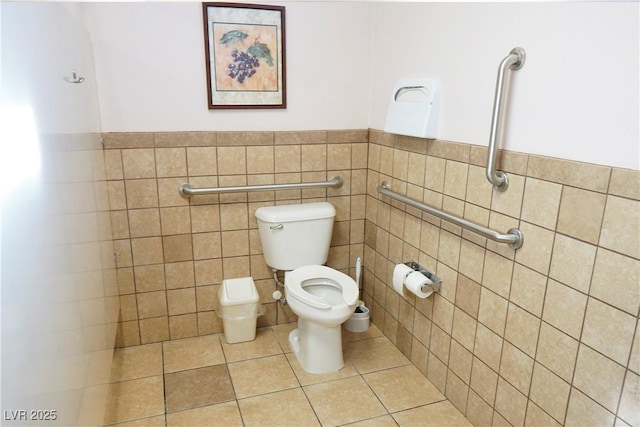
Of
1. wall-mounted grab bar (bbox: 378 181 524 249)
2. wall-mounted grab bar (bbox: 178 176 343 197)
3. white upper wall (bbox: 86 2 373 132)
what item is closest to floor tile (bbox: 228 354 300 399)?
wall-mounted grab bar (bbox: 178 176 343 197)

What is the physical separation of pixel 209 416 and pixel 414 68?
1.80m

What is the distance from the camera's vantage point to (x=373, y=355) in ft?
7.57

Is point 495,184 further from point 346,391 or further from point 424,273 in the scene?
point 346,391

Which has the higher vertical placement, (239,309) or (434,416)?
(239,309)

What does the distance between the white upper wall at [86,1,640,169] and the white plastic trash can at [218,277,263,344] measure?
33.8 inches

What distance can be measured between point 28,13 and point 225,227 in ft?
4.94

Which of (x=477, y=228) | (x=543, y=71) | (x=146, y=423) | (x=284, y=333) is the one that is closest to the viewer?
(x=543, y=71)

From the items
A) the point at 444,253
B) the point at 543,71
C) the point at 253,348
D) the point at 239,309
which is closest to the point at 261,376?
the point at 253,348

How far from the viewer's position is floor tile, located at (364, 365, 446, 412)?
1954 millimetres

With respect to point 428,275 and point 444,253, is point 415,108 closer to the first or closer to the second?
point 444,253

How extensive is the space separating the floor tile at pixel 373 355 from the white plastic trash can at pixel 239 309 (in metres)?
0.53

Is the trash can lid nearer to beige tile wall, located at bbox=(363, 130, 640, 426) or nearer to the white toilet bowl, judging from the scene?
the white toilet bowl

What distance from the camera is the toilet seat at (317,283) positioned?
199 centimetres

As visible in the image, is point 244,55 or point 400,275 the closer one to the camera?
point 400,275
